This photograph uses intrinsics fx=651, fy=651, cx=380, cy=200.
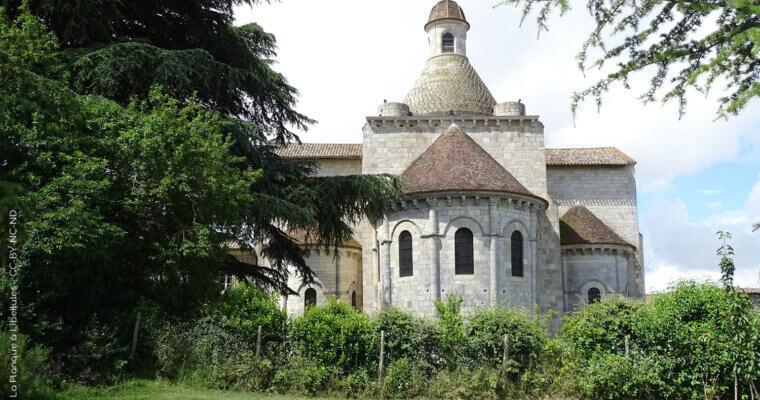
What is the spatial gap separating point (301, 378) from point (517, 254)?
11.7 meters

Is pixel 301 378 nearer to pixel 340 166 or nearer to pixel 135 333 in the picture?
pixel 135 333

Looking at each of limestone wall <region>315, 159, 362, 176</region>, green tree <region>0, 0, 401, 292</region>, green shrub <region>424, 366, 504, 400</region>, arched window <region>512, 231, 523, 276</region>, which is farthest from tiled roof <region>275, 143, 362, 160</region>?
green shrub <region>424, 366, 504, 400</region>

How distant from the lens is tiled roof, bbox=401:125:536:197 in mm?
23016

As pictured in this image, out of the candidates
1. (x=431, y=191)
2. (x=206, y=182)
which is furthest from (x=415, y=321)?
(x=431, y=191)

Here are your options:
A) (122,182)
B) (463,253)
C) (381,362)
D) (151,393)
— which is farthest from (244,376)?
(463,253)

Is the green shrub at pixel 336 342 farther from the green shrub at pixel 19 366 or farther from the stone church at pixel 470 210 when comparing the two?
the green shrub at pixel 19 366

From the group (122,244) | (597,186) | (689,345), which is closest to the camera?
(689,345)

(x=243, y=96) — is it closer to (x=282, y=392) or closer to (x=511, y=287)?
(x=282, y=392)

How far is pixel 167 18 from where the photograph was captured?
2006cm

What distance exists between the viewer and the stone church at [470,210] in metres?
22.8

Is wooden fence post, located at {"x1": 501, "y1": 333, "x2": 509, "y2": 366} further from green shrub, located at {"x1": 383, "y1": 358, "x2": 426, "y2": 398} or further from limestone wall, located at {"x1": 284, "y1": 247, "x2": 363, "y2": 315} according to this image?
limestone wall, located at {"x1": 284, "y1": 247, "x2": 363, "y2": 315}

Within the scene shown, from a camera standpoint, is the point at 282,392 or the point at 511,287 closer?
the point at 282,392

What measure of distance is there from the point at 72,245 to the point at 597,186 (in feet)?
85.8

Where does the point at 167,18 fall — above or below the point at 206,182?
above
